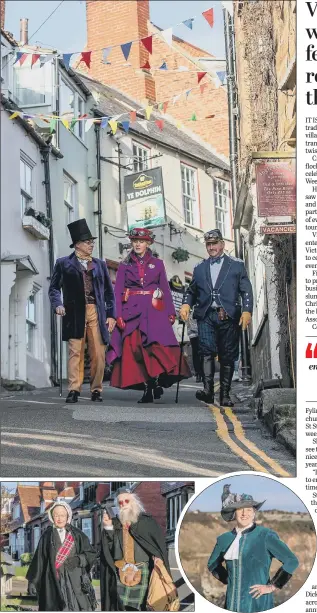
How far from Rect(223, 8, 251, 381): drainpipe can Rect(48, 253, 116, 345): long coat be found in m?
0.90

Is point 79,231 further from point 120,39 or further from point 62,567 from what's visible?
point 62,567

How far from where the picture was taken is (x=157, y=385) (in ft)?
33.4

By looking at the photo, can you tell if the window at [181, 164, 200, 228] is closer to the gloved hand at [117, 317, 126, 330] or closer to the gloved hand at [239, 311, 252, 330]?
the gloved hand at [239, 311, 252, 330]

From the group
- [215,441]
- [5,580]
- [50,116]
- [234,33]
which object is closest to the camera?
[5,580]

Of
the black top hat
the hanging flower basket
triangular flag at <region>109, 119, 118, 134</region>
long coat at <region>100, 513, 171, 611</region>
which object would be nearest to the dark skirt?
the hanging flower basket

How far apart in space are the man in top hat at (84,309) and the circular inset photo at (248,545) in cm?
209

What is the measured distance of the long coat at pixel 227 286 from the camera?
970cm

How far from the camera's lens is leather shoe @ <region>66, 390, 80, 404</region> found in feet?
32.4

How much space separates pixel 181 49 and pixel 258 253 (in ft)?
4.78

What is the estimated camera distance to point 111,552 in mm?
8125

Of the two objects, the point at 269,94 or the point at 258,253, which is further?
the point at 269,94

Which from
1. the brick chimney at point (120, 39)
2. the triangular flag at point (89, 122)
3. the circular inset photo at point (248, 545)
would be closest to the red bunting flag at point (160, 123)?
the brick chimney at point (120, 39)

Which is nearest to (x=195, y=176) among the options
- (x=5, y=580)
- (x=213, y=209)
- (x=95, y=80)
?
(x=213, y=209)

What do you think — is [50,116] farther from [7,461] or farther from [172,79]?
[7,461]
